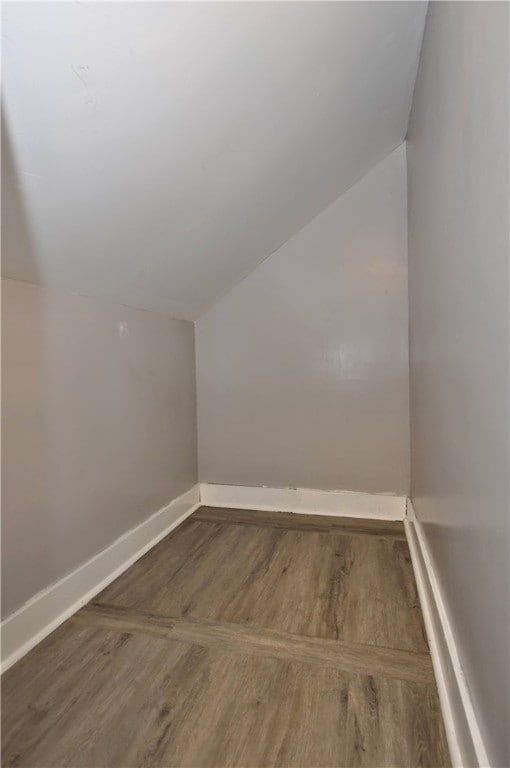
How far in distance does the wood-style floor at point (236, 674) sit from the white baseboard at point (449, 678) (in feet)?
0.13

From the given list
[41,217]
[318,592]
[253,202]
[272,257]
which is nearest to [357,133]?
[253,202]

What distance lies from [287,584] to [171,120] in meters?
1.62

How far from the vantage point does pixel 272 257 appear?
242 cm

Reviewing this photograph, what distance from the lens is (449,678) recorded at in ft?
3.32

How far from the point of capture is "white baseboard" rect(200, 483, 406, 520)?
7.53ft

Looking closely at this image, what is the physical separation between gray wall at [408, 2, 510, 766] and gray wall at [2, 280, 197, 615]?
3.98ft

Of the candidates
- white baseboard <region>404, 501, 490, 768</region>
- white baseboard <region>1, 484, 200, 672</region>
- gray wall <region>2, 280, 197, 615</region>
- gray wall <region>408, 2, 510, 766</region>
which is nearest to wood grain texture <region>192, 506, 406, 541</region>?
white baseboard <region>1, 484, 200, 672</region>

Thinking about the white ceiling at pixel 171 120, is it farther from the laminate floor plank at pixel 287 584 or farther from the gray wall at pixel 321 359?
the laminate floor plank at pixel 287 584

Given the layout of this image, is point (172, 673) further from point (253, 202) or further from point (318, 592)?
point (253, 202)

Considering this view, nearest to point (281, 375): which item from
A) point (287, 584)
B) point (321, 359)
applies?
point (321, 359)

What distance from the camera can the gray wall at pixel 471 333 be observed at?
0.69 metres

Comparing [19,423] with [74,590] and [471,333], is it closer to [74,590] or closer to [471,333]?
[74,590]

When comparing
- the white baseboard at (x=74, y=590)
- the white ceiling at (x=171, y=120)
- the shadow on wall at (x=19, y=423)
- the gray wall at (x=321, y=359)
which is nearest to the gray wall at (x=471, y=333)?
the white ceiling at (x=171, y=120)

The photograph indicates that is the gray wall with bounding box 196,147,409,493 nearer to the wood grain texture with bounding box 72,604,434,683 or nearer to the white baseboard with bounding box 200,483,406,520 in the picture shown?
the white baseboard with bounding box 200,483,406,520
